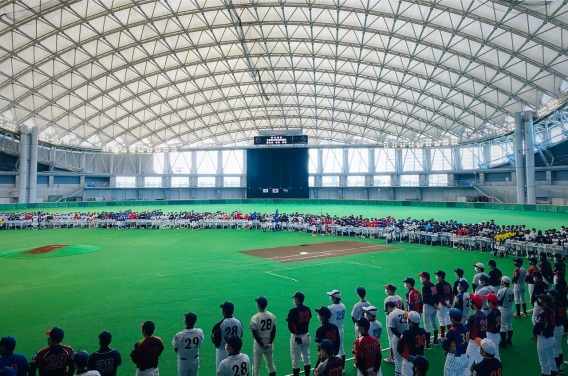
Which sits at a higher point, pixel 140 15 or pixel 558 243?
pixel 140 15

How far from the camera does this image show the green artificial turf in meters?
9.32

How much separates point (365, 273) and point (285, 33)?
37823 mm

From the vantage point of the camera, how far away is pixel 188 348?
6.58 m

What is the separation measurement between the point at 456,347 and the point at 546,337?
8.19ft

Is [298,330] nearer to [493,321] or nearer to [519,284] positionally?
[493,321]

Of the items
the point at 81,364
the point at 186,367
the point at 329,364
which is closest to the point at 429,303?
the point at 329,364

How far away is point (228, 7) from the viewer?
37.9 metres

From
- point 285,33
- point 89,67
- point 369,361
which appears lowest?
point 369,361

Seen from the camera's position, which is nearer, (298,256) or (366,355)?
(366,355)

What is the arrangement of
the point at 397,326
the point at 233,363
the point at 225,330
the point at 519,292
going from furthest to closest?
the point at 519,292, the point at 397,326, the point at 225,330, the point at 233,363

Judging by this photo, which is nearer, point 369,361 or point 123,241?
point 369,361

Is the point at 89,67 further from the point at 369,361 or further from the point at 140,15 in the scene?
the point at 369,361

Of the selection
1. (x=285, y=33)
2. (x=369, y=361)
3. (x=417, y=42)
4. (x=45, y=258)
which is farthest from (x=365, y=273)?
(x=285, y=33)

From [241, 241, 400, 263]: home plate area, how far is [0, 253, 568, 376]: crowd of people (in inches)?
493
